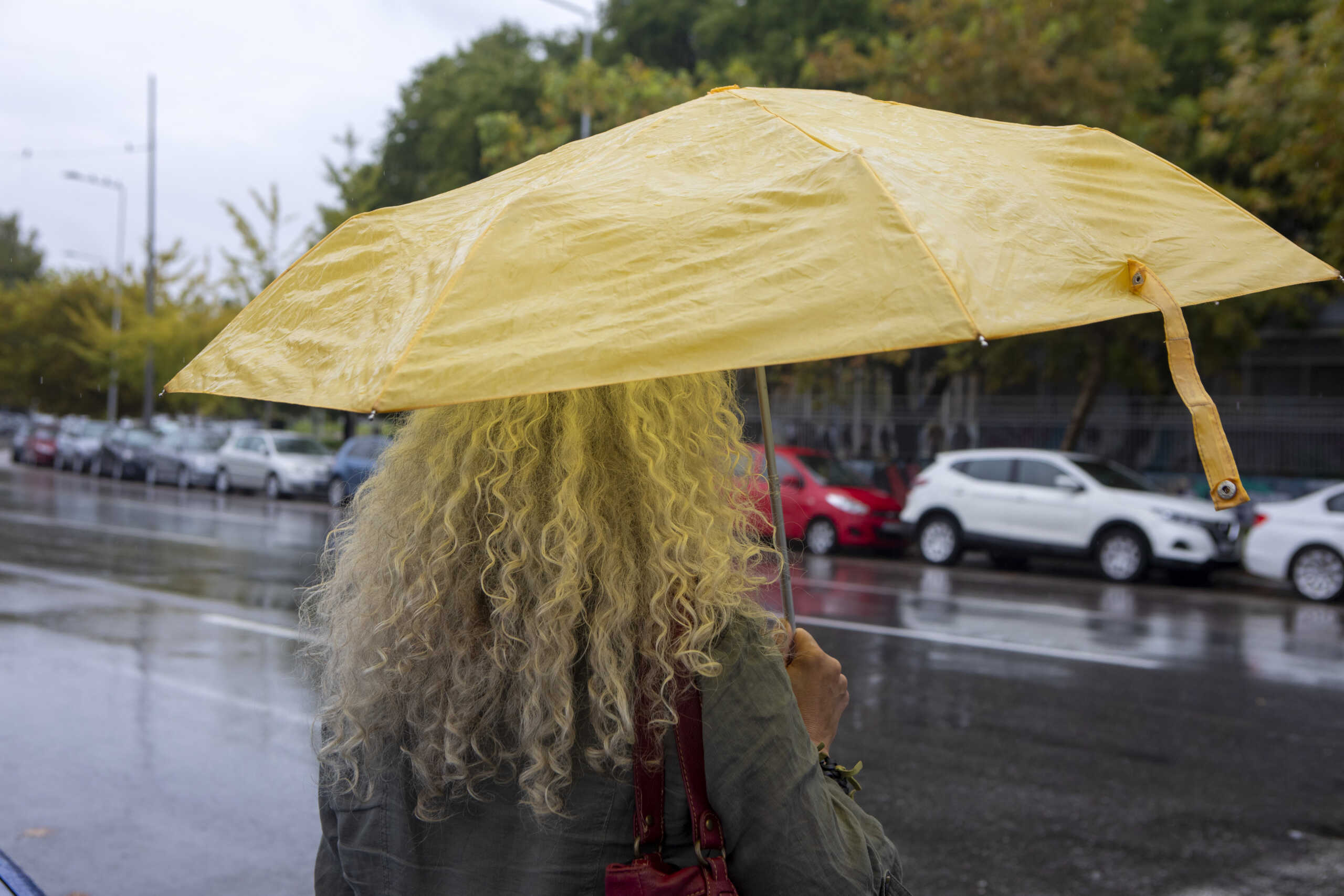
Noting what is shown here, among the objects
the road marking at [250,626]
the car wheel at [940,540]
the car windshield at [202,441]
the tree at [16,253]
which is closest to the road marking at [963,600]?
the car wheel at [940,540]

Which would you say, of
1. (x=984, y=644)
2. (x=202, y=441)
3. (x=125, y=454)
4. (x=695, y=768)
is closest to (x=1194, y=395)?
(x=695, y=768)

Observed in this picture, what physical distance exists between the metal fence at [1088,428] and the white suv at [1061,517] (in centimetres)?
265

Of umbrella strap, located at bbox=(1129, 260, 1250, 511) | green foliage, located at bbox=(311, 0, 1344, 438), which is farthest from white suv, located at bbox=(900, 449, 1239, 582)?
umbrella strap, located at bbox=(1129, 260, 1250, 511)

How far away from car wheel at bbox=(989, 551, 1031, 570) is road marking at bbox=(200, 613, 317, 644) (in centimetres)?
936

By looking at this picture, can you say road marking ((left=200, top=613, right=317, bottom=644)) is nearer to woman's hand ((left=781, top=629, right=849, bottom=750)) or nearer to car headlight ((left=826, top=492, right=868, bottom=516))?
woman's hand ((left=781, top=629, right=849, bottom=750))

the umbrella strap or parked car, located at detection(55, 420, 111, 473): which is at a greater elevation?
the umbrella strap

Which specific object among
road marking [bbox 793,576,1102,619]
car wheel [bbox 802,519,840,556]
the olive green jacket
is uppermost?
the olive green jacket

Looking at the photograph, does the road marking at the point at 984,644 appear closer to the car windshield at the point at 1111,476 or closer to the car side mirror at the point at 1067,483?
the car side mirror at the point at 1067,483

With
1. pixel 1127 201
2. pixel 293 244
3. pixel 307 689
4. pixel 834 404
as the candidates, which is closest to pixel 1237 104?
pixel 834 404

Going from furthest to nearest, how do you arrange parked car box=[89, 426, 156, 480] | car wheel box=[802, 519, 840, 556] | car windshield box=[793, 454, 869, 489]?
parked car box=[89, 426, 156, 480], car windshield box=[793, 454, 869, 489], car wheel box=[802, 519, 840, 556]

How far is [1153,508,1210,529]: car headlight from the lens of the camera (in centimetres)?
1320

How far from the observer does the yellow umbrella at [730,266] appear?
55.9 inches

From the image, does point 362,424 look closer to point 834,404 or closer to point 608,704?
point 834,404

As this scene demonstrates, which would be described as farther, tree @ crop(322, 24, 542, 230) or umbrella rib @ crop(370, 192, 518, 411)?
tree @ crop(322, 24, 542, 230)
